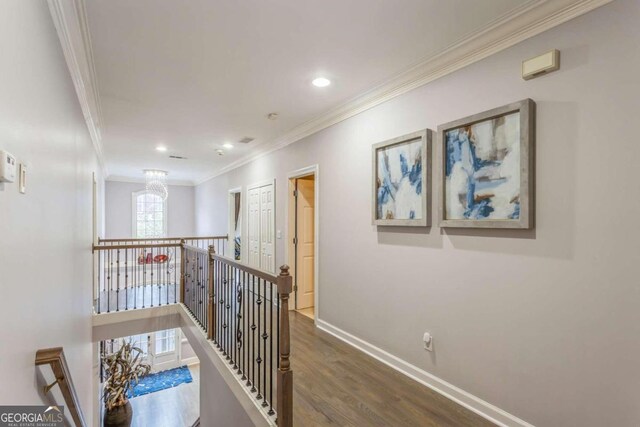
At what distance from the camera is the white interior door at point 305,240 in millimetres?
4656

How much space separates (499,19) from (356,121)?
5.14ft

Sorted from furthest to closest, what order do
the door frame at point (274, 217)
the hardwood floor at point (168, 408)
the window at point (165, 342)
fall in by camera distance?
the window at point (165, 342)
the hardwood floor at point (168, 408)
the door frame at point (274, 217)

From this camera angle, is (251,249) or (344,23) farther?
(251,249)

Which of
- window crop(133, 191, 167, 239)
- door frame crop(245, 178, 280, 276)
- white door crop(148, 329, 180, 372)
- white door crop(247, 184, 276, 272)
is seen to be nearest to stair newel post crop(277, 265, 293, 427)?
door frame crop(245, 178, 280, 276)

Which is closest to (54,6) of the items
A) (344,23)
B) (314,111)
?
(344,23)

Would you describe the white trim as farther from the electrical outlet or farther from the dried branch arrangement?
the electrical outlet

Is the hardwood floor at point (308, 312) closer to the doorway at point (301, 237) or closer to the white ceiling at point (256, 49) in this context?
the doorway at point (301, 237)

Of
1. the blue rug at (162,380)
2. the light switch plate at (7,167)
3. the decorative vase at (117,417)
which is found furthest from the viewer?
the blue rug at (162,380)

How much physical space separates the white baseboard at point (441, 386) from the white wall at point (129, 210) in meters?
7.74

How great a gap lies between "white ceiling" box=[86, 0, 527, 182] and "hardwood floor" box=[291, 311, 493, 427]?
8.46ft

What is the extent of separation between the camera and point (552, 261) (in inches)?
73.6

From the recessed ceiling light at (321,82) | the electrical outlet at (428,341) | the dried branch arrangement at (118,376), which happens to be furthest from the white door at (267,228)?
the dried branch arrangement at (118,376)

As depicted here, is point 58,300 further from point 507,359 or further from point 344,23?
point 507,359

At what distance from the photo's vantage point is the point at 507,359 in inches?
81.4
